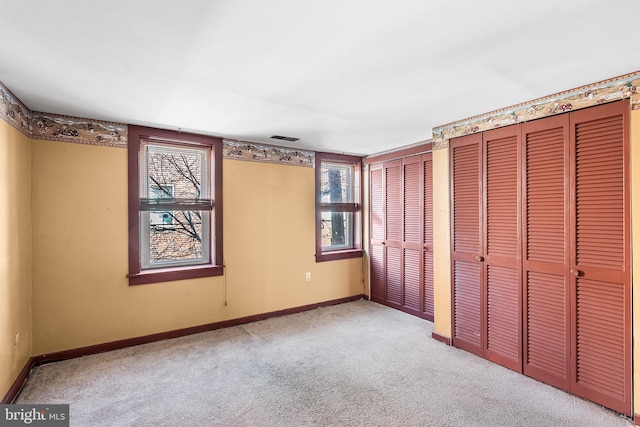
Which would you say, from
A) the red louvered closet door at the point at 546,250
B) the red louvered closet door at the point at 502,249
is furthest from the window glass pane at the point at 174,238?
the red louvered closet door at the point at 546,250

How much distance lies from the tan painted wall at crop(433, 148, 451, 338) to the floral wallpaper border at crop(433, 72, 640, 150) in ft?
0.72

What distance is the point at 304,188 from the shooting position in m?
4.42

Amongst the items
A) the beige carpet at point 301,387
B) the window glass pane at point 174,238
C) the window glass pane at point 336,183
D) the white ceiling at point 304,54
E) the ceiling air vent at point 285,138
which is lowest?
the beige carpet at point 301,387

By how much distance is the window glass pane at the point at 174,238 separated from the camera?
3420mm

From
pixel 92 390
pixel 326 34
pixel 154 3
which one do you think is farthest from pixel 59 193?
pixel 326 34

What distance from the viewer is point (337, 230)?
194 inches

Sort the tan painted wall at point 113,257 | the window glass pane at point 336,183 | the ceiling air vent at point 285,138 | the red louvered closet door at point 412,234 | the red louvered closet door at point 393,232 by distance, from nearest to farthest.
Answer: the tan painted wall at point 113,257 < the ceiling air vent at point 285,138 < the red louvered closet door at point 412,234 < the red louvered closet door at point 393,232 < the window glass pane at point 336,183

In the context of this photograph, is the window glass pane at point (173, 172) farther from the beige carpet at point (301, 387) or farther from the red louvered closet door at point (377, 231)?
the red louvered closet door at point (377, 231)

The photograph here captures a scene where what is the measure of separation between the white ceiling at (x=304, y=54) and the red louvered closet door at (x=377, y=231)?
6.12 ft

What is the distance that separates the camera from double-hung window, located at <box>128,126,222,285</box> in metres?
3.25

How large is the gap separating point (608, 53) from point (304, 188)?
325 centimetres

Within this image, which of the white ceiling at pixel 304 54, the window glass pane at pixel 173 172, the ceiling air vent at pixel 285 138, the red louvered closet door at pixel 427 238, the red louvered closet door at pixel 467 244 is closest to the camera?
the white ceiling at pixel 304 54

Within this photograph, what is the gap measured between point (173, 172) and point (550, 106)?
3.62m

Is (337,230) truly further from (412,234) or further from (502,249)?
(502,249)
